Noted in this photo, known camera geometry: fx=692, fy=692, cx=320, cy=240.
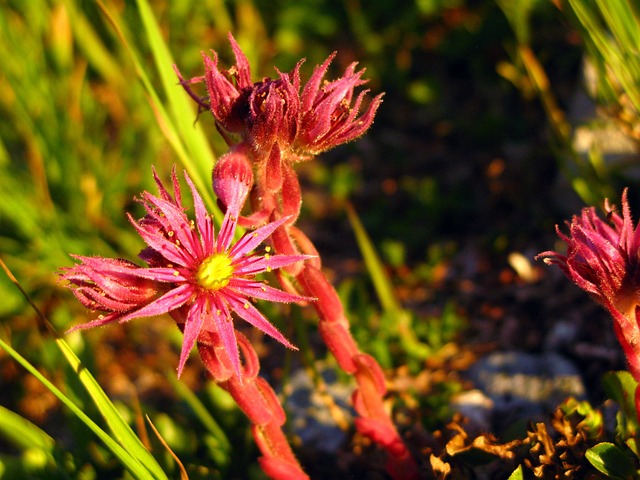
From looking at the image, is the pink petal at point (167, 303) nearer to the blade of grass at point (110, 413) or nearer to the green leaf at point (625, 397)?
the blade of grass at point (110, 413)

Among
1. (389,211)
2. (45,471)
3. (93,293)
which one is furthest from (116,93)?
(93,293)

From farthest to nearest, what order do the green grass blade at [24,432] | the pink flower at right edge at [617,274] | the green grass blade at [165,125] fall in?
1. the green grass blade at [165,125]
2. the green grass blade at [24,432]
3. the pink flower at right edge at [617,274]

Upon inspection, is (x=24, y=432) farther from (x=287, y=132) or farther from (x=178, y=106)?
(x=287, y=132)

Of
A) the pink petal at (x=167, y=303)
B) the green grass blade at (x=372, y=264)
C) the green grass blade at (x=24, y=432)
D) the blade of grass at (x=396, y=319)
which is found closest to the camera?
the pink petal at (x=167, y=303)

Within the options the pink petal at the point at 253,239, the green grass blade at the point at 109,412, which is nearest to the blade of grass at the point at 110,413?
the green grass blade at the point at 109,412

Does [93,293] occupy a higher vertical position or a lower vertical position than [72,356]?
higher

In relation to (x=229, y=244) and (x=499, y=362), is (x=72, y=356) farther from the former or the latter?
(x=499, y=362)
